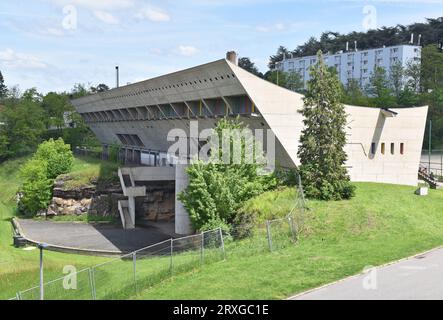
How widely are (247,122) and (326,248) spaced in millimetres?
16140

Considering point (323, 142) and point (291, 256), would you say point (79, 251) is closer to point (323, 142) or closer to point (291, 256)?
point (323, 142)

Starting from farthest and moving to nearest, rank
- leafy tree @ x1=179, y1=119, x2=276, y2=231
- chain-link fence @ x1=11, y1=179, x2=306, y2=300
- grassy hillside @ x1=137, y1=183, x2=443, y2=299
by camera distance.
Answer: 1. leafy tree @ x1=179, y1=119, x2=276, y2=231
2. chain-link fence @ x1=11, y1=179, x2=306, y2=300
3. grassy hillside @ x1=137, y1=183, x2=443, y2=299

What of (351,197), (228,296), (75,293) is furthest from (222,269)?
(351,197)

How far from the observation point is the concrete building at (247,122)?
32.8m

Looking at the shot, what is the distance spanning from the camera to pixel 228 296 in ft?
47.0

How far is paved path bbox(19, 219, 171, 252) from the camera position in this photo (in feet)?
111

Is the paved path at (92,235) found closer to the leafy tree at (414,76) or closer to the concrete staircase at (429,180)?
the concrete staircase at (429,180)

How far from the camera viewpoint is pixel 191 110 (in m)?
43.5

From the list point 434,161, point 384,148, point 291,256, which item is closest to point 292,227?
point 291,256

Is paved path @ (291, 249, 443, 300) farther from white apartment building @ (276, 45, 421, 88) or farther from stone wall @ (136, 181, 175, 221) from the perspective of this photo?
white apartment building @ (276, 45, 421, 88)

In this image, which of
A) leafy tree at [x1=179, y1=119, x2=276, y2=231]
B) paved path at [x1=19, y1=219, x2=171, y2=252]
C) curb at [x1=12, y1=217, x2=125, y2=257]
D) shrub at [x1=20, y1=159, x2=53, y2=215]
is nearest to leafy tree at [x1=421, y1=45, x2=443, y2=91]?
paved path at [x1=19, y1=219, x2=171, y2=252]

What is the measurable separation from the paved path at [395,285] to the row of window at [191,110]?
18238 millimetres

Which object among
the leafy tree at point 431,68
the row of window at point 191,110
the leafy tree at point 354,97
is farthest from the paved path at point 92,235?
the leafy tree at point 431,68

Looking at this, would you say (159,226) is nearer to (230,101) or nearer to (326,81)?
(230,101)
